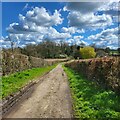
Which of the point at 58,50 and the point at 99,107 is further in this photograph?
the point at 58,50

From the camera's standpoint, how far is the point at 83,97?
1367 centimetres

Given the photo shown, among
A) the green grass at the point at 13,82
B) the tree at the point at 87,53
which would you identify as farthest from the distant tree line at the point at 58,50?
the green grass at the point at 13,82

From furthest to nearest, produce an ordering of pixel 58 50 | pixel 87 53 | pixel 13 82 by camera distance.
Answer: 1. pixel 58 50
2. pixel 87 53
3. pixel 13 82

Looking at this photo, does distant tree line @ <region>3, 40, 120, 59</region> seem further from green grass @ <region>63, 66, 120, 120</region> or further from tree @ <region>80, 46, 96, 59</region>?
green grass @ <region>63, 66, 120, 120</region>

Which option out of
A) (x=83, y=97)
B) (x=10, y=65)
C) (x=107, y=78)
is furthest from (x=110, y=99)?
(x=10, y=65)

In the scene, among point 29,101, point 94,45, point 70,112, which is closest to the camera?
point 70,112

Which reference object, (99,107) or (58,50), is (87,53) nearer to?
(58,50)

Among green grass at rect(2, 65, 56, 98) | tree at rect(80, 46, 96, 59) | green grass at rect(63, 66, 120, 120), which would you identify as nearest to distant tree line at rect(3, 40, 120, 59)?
tree at rect(80, 46, 96, 59)

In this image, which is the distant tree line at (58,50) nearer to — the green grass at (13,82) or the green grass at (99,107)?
the green grass at (13,82)

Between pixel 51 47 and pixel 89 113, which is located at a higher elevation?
pixel 51 47

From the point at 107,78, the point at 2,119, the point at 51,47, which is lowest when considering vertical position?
the point at 2,119

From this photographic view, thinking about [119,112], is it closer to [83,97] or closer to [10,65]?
[83,97]

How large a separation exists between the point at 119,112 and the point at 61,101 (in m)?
3.65

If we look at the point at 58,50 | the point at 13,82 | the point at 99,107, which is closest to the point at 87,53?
the point at 58,50
